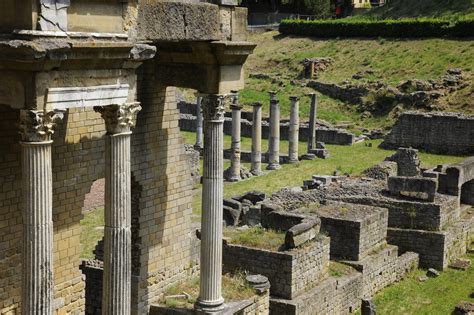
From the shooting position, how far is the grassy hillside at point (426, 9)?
5681cm

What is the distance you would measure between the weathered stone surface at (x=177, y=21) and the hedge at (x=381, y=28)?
40.6 m

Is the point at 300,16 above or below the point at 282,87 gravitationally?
above

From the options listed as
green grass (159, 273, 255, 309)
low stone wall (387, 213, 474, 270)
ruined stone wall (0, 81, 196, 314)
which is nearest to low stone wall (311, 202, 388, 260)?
low stone wall (387, 213, 474, 270)

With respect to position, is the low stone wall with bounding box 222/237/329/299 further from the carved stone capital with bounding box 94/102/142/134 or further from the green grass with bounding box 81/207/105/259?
the carved stone capital with bounding box 94/102/142/134

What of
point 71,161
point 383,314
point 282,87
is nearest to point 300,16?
point 282,87

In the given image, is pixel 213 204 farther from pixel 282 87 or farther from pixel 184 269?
pixel 282 87

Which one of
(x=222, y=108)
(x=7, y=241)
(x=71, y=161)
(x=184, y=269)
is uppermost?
(x=222, y=108)

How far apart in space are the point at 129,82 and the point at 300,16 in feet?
217

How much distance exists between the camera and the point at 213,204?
43.1 ft

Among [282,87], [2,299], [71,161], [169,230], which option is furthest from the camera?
[282,87]

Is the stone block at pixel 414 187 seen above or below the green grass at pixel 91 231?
above

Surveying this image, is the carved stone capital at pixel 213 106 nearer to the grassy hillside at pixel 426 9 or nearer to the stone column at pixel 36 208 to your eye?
the stone column at pixel 36 208

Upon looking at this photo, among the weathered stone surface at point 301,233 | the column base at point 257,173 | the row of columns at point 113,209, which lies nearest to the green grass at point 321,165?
the column base at point 257,173

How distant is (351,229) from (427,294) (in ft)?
7.99
